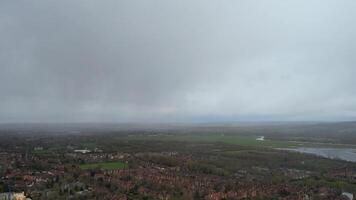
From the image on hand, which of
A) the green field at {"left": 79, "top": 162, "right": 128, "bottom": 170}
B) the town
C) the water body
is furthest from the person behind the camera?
the water body

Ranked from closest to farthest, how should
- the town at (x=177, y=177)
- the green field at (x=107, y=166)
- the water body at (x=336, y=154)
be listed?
the town at (x=177, y=177), the green field at (x=107, y=166), the water body at (x=336, y=154)

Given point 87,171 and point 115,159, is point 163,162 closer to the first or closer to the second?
point 115,159

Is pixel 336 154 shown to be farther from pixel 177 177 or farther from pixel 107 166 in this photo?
pixel 107 166

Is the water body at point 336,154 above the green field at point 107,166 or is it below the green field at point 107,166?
below

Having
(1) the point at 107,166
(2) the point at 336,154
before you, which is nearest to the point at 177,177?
(1) the point at 107,166

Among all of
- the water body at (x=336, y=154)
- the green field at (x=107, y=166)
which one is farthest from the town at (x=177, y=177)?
the water body at (x=336, y=154)

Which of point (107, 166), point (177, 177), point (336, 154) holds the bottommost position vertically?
point (336, 154)

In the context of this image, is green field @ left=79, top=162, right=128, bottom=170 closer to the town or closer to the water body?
the town

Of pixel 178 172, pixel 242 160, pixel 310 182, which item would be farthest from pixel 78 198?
pixel 242 160

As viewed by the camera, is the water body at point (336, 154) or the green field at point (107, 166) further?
the water body at point (336, 154)

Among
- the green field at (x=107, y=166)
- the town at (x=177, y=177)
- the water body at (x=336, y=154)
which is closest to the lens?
the town at (x=177, y=177)

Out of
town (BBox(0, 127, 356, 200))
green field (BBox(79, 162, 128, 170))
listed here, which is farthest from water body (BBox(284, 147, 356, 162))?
green field (BBox(79, 162, 128, 170))

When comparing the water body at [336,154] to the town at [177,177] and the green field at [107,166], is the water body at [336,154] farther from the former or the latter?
A: the green field at [107,166]
